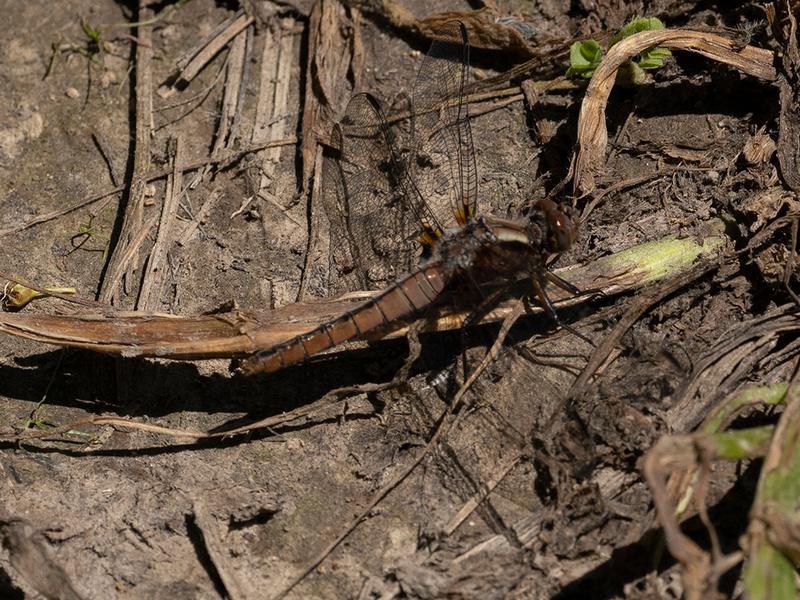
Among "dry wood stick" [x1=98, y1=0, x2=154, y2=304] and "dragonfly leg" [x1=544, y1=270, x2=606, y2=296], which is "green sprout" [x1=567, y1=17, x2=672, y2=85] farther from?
"dry wood stick" [x1=98, y1=0, x2=154, y2=304]

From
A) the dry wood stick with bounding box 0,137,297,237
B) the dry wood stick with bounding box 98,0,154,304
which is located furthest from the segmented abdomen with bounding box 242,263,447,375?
the dry wood stick with bounding box 0,137,297,237

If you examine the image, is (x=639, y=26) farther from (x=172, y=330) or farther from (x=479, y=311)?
(x=172, y=330)

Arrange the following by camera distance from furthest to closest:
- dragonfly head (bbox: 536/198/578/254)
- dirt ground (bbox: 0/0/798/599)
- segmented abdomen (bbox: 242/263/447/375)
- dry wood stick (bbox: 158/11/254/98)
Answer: dry wood stick (bbox: 158/11/254/98)
dragonfly head (bbox: 536/198/578/254)
segmented abdomen (bbox: 242/263/447/375)
dirt ground (bbox: 0/0/798/599)

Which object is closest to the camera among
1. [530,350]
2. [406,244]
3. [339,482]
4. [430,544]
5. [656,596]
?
[656,596]

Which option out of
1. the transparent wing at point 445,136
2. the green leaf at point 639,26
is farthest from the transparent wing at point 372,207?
the green leaf at point 639,26

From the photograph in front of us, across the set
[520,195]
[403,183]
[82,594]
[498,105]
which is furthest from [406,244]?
[82,594]

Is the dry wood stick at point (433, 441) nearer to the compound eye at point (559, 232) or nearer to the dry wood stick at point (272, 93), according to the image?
the compound eye at point (559, 232)

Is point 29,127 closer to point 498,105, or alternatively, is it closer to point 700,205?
point 498,105
